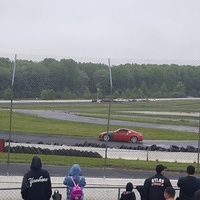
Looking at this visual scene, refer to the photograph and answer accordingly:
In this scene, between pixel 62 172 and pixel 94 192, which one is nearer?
pixel 94 192

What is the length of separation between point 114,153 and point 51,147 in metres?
2.98

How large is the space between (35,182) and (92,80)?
9.21 m

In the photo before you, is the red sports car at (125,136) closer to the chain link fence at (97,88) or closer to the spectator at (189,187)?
the chain link fence at (97,88)

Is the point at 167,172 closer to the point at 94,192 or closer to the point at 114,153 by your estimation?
the point at 114,153

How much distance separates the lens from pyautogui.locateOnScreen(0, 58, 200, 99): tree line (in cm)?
1730

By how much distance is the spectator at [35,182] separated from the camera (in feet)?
32.3

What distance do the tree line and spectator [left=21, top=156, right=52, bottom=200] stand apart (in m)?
7.11

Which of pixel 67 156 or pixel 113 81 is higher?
pixel 113 81

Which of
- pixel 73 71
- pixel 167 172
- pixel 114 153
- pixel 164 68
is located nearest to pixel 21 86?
pixel 73 71

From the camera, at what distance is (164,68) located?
1842 cm

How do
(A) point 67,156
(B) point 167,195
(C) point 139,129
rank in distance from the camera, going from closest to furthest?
1. (B) point 167,195
2. (A) point 67,156
3. (C) point 139,129

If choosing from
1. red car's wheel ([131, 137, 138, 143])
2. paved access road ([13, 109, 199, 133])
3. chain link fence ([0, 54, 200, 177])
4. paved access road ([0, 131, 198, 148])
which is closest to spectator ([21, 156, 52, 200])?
chain link fence ([0, 54, 200, 177])

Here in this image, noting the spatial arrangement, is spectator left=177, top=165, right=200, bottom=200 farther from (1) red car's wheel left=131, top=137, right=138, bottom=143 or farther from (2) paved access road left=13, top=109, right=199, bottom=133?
(1) red car's wheel left=131, top=137, right=138, bottom=143

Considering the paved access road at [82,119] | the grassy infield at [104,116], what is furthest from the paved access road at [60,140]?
the grassy infield at [104,116]
